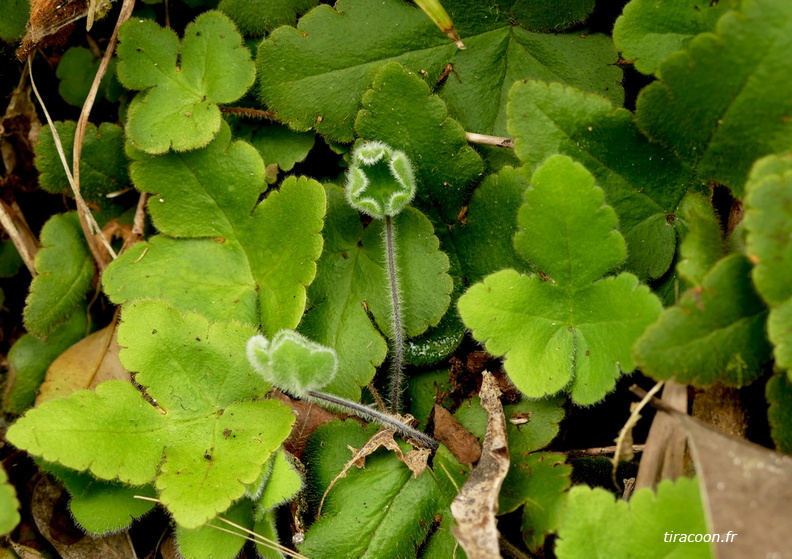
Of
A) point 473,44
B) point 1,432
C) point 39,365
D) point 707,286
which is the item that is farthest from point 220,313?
point 707,286

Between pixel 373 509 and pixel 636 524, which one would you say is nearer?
pixel 636 524

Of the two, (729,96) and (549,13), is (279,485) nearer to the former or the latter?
(729,96)

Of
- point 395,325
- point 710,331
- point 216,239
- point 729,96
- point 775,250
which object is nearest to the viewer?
point 775,250

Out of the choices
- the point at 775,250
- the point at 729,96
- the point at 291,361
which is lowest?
the point at 291,361

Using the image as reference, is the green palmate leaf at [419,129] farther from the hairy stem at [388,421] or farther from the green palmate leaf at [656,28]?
the hairy stem at [388,421]

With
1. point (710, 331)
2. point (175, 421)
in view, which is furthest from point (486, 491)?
point (175, 421)

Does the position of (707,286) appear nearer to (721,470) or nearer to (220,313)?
(721,470)

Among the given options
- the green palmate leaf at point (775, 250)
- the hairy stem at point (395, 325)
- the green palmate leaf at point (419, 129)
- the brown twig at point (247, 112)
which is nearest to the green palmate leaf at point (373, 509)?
the hairy stem at point (395, 325)
